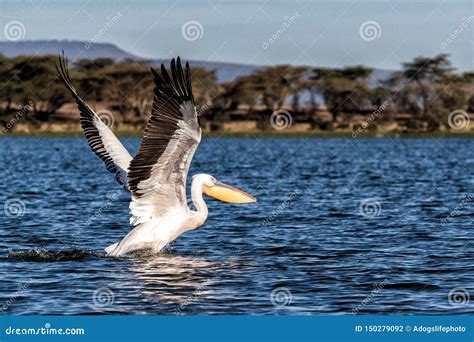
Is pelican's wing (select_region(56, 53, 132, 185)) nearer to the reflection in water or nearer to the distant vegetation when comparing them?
the reflection in water

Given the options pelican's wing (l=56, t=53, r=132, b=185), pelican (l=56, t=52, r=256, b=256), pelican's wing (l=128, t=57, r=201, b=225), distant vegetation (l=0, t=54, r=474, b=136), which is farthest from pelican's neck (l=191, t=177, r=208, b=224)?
distant vegetation (l=0, t=54, r=474, b=136)

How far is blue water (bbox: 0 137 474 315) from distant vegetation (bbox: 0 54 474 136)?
62737 millimetres

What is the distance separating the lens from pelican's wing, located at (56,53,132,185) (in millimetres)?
15062

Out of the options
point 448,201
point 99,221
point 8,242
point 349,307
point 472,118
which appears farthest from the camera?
point 472,118

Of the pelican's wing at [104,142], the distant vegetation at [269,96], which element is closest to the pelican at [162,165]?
the pelican's wing at [104,142]

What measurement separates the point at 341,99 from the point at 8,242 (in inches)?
3360

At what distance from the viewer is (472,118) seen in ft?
313

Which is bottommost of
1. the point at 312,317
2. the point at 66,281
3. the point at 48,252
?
the point at 312,317

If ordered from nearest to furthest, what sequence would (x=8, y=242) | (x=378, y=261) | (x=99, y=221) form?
(x=378, y=261)
(x=8, y=242)
(x=99, y=221)

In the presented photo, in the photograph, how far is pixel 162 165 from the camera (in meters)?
13.1

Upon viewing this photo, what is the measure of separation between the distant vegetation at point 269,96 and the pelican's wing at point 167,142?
73858mm

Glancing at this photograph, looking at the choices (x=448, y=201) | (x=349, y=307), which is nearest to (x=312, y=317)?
(x=349, y=307)

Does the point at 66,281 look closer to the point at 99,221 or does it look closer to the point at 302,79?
the point at 99,221

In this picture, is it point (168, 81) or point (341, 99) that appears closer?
point (168, 81)
